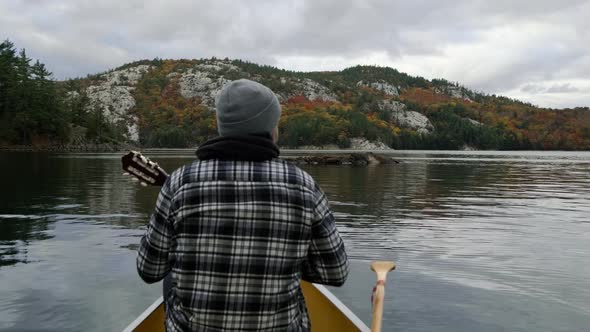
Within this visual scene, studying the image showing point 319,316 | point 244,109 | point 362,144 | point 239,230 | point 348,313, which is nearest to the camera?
point 239,230

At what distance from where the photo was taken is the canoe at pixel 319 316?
4.21 m

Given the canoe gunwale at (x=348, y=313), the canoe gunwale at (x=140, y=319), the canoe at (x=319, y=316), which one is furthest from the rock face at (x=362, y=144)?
the canoe gunwale at (x=140, y=319)

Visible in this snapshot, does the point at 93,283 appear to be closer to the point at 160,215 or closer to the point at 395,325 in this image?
the point at 395,325

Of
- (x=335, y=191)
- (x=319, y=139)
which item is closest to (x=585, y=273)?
(x=335, y=191)

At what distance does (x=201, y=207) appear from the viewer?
2439mm

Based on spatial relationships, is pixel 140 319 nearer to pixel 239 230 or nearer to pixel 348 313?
pixel 348 313

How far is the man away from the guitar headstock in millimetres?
882

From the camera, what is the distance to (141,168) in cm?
342

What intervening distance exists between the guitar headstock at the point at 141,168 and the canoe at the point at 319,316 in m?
1.33

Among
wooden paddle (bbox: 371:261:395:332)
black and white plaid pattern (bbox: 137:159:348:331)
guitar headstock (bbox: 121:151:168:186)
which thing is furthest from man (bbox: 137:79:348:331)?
guitar headstock (bbox: 121:151:168:186)

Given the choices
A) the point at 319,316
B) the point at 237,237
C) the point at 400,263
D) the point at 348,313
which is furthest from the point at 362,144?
the point at 237,237

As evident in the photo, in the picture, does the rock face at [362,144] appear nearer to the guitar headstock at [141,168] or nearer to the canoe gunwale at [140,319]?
the canoe gunwale at [140,319]

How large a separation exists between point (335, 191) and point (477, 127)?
188 metres

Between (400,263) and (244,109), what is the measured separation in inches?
302
